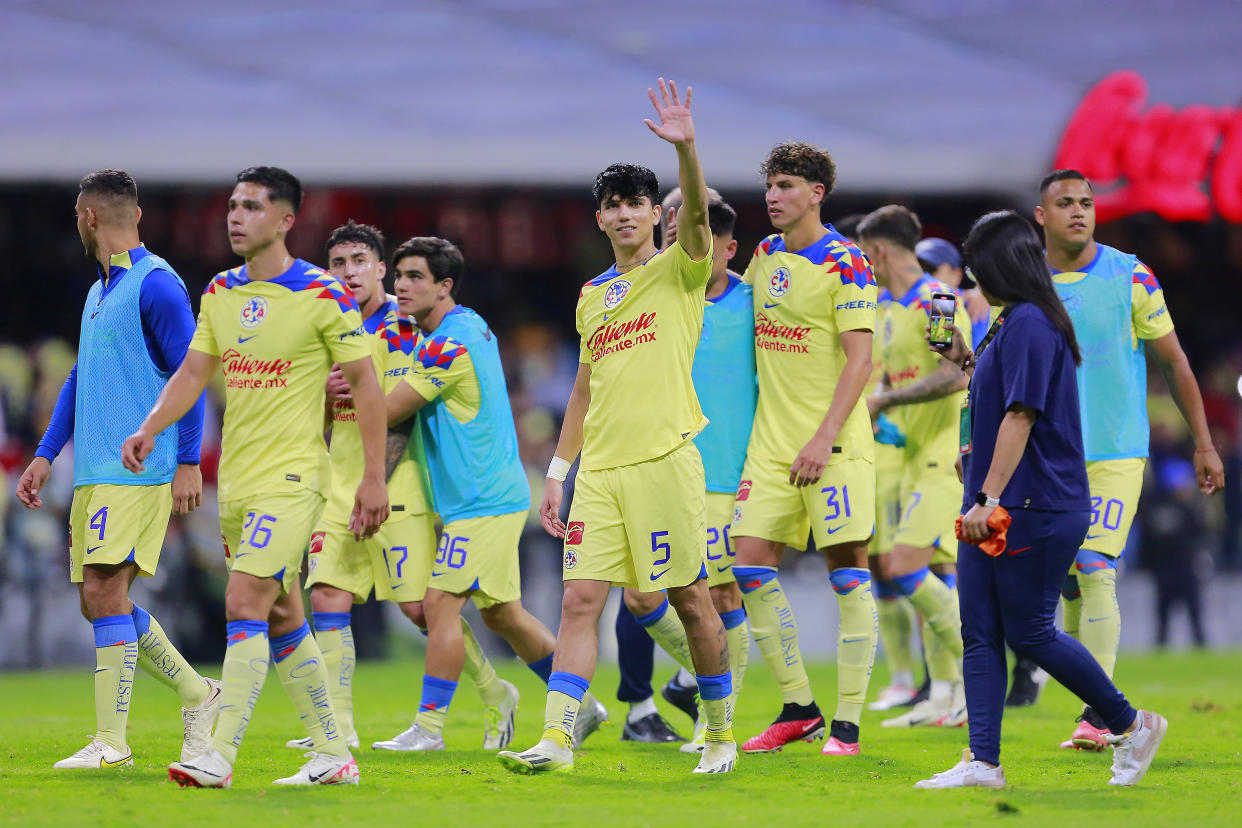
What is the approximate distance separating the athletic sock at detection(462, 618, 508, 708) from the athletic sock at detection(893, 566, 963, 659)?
2.54 m

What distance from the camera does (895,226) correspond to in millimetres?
9414

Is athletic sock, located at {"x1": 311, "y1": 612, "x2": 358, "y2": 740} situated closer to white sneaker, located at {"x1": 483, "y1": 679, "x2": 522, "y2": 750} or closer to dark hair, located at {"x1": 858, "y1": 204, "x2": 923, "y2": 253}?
white sneaker, located at {"x1": 483, "y1": 679, "x2": 522, "y2": 750}

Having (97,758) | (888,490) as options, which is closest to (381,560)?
(97,758)

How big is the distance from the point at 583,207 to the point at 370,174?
3.63m

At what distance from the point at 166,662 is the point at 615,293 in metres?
2.65

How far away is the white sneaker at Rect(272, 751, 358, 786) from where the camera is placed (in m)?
6.12

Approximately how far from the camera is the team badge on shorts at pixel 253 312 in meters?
6.09

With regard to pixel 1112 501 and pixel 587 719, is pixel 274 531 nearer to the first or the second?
pixel 587 719

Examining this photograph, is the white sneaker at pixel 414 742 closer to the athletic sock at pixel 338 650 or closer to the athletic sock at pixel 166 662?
the athletic sock at pixel 338 650

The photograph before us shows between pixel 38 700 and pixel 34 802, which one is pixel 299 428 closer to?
pixel 34 802

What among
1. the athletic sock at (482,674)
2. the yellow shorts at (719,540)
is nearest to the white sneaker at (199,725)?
the athletic sock at (482,674)

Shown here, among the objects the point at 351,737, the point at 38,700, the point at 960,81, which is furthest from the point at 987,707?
the point at 960,81

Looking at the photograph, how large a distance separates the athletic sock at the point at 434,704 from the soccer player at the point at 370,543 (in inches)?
11.9

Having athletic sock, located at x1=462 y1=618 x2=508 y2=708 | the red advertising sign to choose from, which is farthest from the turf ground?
the red advertising sign
